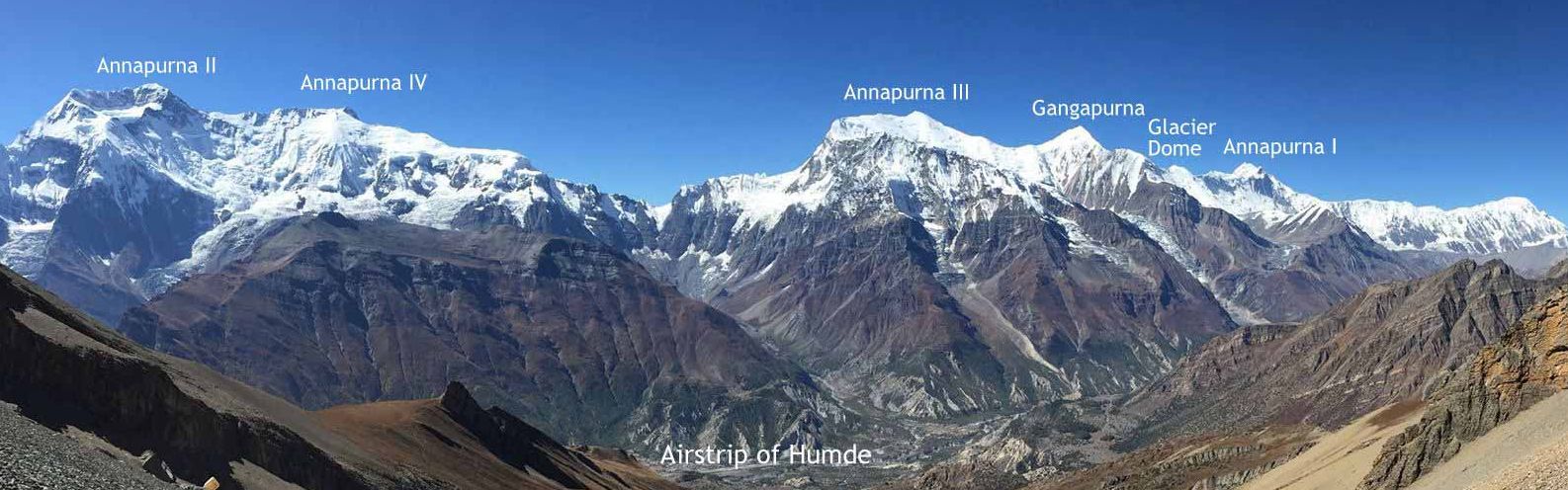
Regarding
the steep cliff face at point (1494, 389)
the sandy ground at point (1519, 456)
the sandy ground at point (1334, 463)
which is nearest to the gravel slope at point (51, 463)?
the sandy ground at point (1519, 456)

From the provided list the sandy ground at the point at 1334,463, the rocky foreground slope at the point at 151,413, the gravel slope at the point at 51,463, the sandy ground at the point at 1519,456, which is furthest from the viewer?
the sandy ground at the point at 1334,463

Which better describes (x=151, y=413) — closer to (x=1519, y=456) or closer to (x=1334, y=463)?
(x=1519, y=456)

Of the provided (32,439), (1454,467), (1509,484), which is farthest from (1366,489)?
(32,439)

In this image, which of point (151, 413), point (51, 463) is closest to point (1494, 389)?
point (51, 463)

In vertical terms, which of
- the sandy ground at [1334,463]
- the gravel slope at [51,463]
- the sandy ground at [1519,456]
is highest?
the gravel slope at [51,463]

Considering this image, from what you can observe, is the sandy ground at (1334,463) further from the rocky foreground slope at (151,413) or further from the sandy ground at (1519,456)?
the rocky foreground slope at (151,413)

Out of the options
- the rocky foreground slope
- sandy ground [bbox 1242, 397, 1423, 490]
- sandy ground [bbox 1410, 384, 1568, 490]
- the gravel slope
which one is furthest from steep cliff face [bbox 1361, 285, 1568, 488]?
the rocky foreground slope
